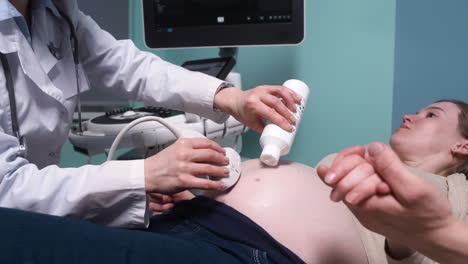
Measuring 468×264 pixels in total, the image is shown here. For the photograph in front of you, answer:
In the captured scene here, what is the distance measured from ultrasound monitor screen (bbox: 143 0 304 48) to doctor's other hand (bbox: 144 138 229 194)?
0.85 metres

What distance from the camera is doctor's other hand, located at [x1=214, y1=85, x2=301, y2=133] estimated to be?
2.62ft

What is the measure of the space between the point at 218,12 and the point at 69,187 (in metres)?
1.01

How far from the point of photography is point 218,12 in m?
1.50

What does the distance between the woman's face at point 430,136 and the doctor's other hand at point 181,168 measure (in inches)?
27.5

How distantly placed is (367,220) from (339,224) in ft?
0.85

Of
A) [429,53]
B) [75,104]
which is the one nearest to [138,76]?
[75,104]

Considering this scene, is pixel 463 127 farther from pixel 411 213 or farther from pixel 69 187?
pixel 69 187

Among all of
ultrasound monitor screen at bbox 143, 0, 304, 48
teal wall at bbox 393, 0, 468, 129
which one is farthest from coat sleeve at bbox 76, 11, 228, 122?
teal wall at bbox 393, 0, 468, 129

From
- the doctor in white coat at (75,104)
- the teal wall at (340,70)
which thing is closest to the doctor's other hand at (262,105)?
the doctor in white coat at (75,104)

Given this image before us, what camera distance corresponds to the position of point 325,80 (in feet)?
5.41

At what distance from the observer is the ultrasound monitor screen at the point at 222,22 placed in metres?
1.44

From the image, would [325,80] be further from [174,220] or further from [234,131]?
[174,220]

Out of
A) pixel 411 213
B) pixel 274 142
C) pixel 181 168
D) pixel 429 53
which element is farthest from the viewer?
pixel 429 53

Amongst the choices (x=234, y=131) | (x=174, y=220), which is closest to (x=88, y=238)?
(x=174, y=220)
